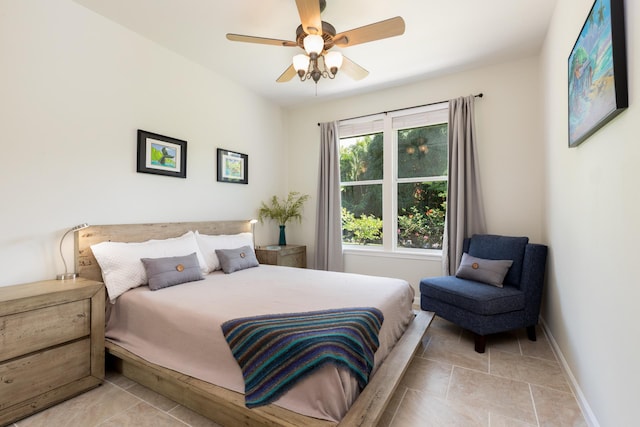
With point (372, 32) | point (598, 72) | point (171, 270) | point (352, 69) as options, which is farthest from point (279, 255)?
point (598, 72)

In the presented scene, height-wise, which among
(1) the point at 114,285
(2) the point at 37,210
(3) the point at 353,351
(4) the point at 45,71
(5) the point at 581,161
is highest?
(4) the point at 45,71

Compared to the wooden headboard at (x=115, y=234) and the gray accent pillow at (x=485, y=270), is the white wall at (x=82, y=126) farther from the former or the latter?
the gray accent pillow at (x=485, y=270)

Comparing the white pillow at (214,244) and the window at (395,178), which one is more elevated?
the window at (395,178)

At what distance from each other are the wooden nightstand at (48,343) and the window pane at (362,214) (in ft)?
10.0

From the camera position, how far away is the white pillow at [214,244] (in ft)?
10.0

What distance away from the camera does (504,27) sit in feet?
8.92

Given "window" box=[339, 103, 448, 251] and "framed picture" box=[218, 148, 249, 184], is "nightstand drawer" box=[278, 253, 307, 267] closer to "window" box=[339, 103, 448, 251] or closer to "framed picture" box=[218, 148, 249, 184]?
"window" box=[339, 103, 448, 251]

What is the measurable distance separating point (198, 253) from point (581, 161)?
3.15m

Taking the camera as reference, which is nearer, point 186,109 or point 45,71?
point 45,71

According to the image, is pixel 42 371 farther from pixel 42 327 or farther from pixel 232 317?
pixel 232 317

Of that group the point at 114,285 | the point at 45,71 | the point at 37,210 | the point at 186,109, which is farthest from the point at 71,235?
the point at 186,109

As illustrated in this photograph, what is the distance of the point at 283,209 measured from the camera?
4.59 m

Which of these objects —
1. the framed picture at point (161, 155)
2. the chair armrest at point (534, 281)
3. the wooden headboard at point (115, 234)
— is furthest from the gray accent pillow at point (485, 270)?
the framed picture at point (161, 155)

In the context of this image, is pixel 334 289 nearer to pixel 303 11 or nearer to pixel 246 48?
pixel 303 11
